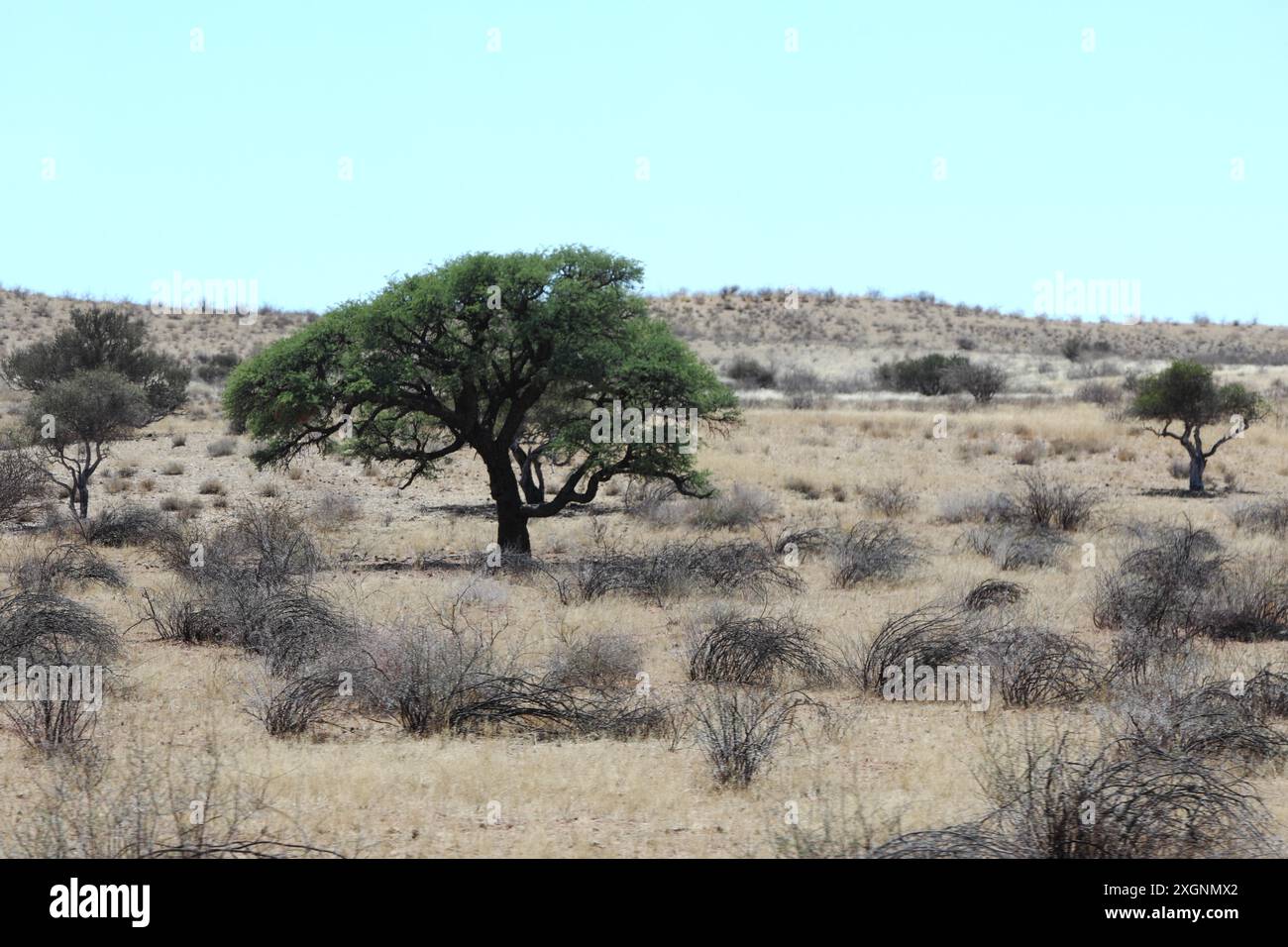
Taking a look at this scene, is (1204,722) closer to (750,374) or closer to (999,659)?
(999,659)

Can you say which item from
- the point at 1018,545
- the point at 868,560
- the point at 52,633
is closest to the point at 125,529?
the point at 52,633

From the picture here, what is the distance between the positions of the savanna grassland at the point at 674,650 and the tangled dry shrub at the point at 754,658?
81 millimetres

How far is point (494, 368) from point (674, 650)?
346 inches

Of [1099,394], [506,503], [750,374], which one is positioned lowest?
[506,503]

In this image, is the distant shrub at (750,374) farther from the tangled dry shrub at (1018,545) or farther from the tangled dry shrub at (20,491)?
the tangled dry shrub at (20,491)

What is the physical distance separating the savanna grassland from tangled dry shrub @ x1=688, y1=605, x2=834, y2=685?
0.27 ft

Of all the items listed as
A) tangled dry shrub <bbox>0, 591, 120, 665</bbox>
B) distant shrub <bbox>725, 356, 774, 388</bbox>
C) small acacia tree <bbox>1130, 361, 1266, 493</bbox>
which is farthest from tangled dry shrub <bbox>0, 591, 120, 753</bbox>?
distant shrub <bbox>725, 356, 774, 388</bbox>

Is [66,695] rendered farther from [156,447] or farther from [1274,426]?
[1274,426]

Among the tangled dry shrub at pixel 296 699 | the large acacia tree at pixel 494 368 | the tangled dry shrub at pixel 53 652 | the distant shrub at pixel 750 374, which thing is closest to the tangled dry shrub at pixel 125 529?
the large acacia tree at pixel 494 368

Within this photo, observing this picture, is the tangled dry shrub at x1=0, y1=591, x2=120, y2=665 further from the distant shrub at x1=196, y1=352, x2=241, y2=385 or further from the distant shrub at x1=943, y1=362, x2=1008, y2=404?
the distant shrub at x1=196, y1=352, x2=241, y2=385

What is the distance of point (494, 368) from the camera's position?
21.9 meters

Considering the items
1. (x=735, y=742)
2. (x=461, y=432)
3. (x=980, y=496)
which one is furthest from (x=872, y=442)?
(x=735, y=742)

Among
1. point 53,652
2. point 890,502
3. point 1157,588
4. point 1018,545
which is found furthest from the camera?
point 890,502

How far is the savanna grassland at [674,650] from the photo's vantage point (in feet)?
27.1
